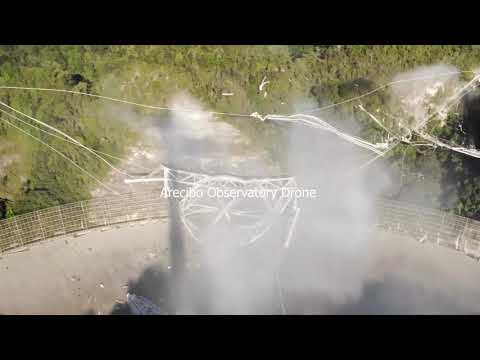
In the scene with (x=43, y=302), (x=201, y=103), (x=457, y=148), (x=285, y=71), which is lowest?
(x=43, y=302)

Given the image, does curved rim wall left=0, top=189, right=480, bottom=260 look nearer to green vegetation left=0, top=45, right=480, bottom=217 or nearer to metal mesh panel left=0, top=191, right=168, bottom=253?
metal mesh panel left=0, top=191, right=168, bottom=253

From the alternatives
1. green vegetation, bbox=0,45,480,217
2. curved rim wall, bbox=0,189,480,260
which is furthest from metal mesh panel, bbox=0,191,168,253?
green vegetation, bbox=0,45,480,217

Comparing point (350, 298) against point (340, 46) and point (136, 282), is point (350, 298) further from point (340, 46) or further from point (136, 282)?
point (340, 46)

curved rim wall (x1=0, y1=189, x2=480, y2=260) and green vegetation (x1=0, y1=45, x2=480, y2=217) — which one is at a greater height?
green vegetation (x1=0, y1=45, x2=480, y2=217)

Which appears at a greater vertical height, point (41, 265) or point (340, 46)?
point (340, 46)

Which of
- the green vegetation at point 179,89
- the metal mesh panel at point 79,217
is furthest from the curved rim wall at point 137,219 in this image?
the green vegetation at point 179,89

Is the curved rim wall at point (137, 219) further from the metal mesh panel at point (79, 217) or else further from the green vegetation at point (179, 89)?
the green vegetation at point (179, 89)

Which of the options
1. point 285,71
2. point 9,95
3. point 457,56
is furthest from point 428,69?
point 9,95

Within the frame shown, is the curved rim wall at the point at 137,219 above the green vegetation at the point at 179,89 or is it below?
below
